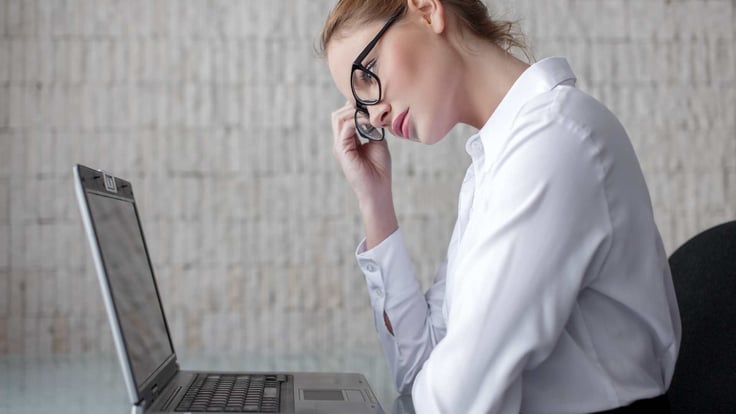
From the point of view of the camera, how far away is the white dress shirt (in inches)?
28.7

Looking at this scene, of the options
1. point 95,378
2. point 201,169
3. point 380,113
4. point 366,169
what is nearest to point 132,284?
point 95,378

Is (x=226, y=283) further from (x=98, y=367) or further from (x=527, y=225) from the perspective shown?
(x=527, y=225)

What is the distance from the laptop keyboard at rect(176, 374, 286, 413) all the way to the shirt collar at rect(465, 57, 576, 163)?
1.23 ft

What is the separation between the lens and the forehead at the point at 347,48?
1036 millimetres

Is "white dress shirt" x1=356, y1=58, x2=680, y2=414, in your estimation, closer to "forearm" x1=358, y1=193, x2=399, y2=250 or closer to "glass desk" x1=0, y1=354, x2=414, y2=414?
"glass desk" x1=0, y1=354, x2=414, y2=414

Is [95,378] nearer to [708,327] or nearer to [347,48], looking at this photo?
[347,48]

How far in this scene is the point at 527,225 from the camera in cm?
73

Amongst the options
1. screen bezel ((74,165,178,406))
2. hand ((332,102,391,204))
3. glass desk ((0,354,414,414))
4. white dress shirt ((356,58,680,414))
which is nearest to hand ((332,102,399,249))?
hand ((332,102,391,204))

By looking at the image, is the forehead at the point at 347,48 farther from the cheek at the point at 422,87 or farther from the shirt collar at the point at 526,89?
the shirt collar at the point at 526,89

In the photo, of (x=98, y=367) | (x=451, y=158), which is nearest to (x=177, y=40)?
(x=451, y=158)

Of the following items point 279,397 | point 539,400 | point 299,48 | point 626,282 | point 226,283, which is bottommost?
point 226,283

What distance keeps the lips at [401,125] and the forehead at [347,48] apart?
0.08m

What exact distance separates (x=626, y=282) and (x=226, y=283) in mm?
1330

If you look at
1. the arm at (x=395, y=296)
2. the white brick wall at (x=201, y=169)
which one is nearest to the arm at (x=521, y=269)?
the arm at (x=395, y=296)
